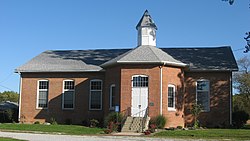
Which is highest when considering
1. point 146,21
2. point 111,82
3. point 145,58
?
point 146,21

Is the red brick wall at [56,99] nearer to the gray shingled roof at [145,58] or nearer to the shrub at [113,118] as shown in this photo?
the gray shingled roof at [145,58]

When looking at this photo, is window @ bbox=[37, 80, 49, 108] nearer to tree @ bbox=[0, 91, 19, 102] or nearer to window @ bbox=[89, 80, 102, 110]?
window @ bbox=[89, 80, 102, 110]

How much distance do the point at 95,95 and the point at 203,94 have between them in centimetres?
990

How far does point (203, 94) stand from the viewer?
110 feet

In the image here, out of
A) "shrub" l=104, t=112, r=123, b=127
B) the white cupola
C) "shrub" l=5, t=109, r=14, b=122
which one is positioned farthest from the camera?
"shrub" l=5, t=109, r=14, b=122

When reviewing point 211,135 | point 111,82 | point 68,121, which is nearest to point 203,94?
point 111,82

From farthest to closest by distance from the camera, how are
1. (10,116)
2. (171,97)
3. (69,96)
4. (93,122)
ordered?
(10,116) → (69,96) → (93,122) → (171,97)

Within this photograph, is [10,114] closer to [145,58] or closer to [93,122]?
[93,122]

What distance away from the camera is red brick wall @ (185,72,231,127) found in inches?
1289

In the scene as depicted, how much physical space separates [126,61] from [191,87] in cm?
711

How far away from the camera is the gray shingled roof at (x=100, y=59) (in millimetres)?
34375

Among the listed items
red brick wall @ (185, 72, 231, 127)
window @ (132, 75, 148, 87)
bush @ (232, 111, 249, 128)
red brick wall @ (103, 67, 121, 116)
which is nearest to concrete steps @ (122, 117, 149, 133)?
red brick wall @ (103, 67, 121, 116)

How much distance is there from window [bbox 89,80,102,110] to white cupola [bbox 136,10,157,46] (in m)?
5.48

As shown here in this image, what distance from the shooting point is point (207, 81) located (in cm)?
3353
